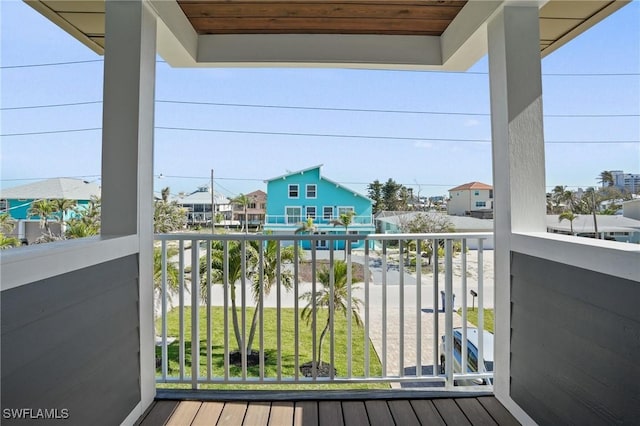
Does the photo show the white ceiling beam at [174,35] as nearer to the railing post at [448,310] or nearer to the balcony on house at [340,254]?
the balcony on house at [340,254]

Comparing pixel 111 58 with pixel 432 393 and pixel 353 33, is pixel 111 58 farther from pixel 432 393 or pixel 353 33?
pixel 432 393

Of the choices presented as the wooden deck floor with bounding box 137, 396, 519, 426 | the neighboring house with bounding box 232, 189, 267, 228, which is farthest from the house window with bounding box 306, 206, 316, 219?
the wooden deck floor with bounding box 137, 396, 519, 426

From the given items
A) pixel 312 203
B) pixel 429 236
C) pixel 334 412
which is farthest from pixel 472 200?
pixel 334 412

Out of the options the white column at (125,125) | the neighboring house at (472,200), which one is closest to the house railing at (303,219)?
the neighboring house at (472,200)

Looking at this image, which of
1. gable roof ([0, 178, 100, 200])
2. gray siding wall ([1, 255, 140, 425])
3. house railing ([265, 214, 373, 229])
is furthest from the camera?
house railing ([265, 214, 373, 229])

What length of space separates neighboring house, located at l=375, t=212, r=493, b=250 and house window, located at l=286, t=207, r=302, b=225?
2.80 feet

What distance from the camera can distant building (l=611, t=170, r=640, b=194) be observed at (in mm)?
1689

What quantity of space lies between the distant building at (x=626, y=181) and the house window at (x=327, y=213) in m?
2.22

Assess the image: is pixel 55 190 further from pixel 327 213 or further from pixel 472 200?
pixel 472 200

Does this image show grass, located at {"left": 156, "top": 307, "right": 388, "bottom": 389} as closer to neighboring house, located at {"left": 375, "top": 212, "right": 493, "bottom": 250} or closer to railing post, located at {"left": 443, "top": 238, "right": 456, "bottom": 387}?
neighboring house, located at {"left": 375, "top": 212, "right": 493, "bottom": 250}

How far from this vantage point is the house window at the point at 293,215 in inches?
136

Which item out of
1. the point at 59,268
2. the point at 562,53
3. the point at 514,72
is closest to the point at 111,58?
the point at 59,268

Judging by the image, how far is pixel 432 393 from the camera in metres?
2.07

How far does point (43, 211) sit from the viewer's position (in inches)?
88.8
